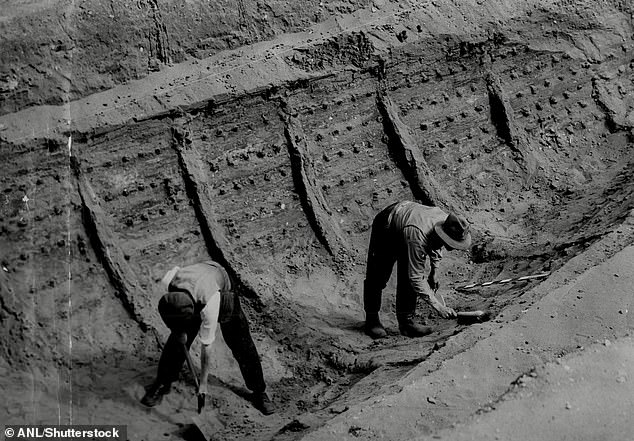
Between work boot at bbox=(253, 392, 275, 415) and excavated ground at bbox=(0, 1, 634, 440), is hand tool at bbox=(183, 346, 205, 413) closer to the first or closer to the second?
excavated ground at bbox=(0, 1, 634, 440)

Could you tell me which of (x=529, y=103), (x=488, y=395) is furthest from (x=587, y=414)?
(x=529, y=103)

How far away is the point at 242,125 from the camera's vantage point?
356 inches

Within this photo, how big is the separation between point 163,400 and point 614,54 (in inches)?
294

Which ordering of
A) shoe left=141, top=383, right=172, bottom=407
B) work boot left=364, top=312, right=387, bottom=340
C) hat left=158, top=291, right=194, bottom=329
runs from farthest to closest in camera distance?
1. work boot left=364, top=312, right=387, bottom=340
2. shoe left=141, top=383, right=172, bottom=407
3. hat left=158, top=291, right=194, bottom=329

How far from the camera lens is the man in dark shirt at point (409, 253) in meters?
7.59

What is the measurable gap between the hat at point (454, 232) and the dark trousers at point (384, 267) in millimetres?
376

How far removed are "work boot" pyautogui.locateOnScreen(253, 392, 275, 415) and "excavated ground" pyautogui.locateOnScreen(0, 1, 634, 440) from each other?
93mm

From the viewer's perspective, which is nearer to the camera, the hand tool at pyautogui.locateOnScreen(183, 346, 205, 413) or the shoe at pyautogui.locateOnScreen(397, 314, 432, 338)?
the hand tool at pyautogui.locateOnScreen(183, 346, 205, 413)

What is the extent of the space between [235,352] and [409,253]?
1764 millimetres

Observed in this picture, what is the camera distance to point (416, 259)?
763 cm

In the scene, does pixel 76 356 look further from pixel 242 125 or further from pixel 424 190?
pixel 424 190

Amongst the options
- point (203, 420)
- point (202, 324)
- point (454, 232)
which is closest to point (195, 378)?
point (202, 324)

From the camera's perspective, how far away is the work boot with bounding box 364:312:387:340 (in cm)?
834

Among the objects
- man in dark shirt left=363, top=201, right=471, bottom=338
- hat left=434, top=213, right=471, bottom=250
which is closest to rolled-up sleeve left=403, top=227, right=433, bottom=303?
man in dark shirt left=363, top=201, right=471, bottom=338
